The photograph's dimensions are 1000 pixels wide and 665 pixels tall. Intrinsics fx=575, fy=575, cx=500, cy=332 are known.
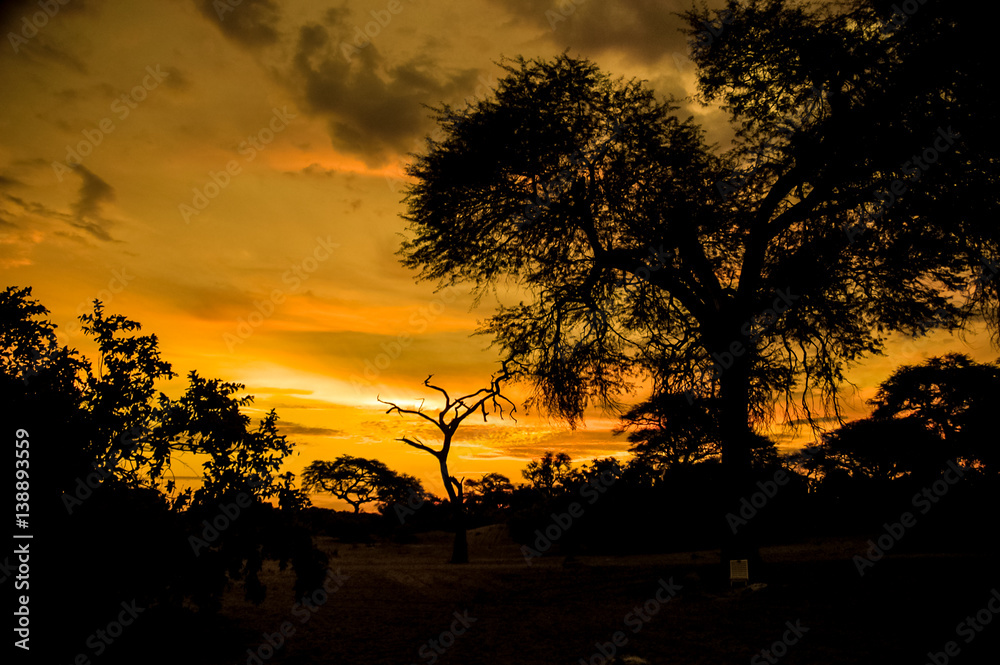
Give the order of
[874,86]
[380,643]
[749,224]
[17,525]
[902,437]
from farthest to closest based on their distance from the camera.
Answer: [902,437] → [749,224] → [874,86] → [380,643] → [17,525]

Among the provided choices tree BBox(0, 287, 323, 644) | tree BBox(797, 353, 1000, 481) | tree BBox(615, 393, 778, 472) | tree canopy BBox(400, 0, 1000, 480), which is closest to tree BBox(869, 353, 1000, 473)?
tree BBox(797, 353, 1000, 481)

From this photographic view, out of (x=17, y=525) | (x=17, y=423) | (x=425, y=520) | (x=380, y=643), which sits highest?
(x=17, y=423)

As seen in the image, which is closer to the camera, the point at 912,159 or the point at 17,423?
the point at 17,423

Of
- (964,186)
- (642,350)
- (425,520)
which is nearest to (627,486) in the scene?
(642,350)

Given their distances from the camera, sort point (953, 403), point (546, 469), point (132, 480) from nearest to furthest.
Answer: point (132, 480), point (953, 403), point (546, 469)

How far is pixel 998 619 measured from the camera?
6.90 m

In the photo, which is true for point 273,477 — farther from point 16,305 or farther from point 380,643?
point 16,305

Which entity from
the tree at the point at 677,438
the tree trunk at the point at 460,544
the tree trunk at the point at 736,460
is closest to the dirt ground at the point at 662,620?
the tree trunk at the point at 736,460

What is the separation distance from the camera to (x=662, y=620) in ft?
29.3

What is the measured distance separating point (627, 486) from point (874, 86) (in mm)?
22179

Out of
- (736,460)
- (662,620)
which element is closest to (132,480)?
(662,620)

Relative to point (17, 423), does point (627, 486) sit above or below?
below

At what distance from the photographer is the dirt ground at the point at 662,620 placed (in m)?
6.97

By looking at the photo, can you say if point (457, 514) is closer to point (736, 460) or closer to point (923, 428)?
point (736, 460)
